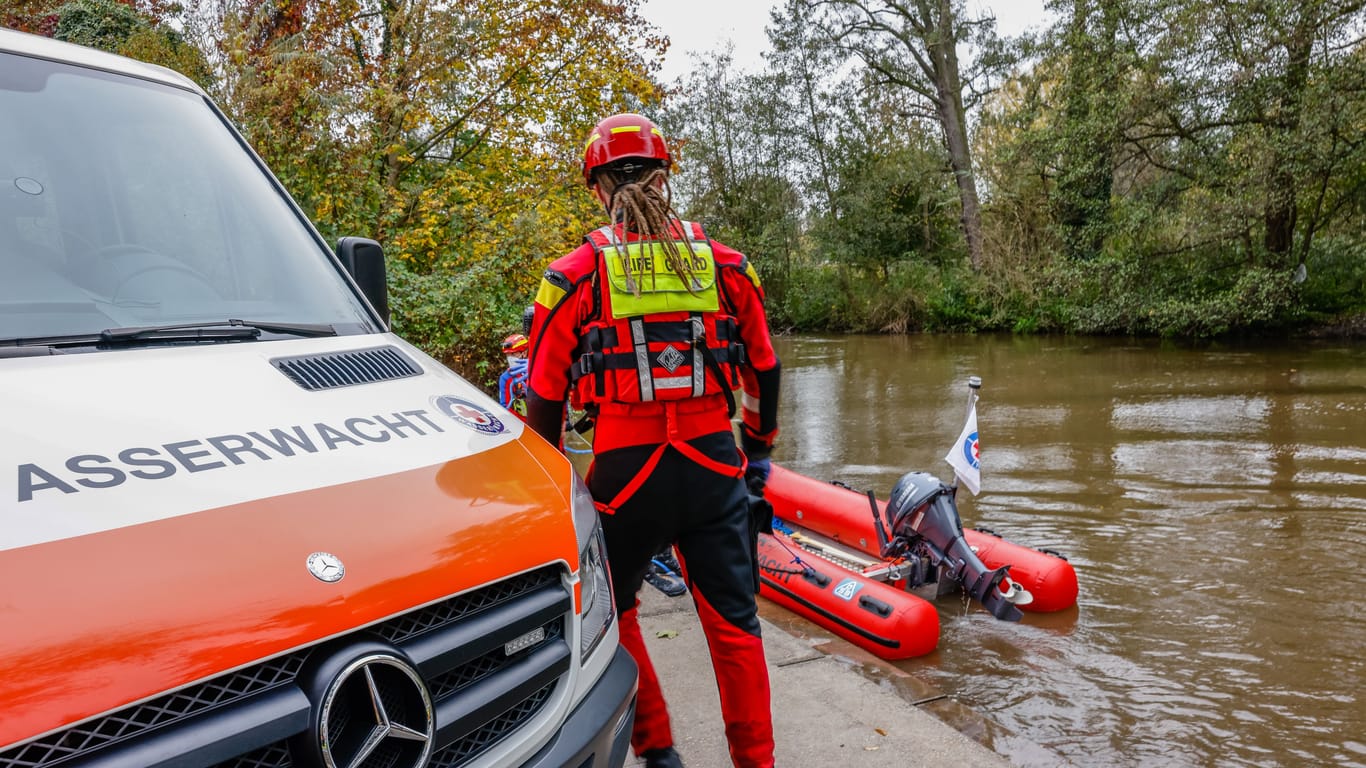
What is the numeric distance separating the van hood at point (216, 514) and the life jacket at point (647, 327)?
0.50m

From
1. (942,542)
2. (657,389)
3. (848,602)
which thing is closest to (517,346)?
(848,602)

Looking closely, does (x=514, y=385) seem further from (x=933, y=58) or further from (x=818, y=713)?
(x=933, y=58)

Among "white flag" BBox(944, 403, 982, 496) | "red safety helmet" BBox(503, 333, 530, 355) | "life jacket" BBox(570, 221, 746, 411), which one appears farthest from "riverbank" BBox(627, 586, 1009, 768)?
"red safety helmet" BBox(503, 333, 530, 355)

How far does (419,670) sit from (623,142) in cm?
176

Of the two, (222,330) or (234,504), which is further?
(222,330)

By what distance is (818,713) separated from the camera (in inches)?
141

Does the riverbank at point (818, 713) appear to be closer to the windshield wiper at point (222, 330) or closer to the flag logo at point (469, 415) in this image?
the flag logo at point (469, 415)

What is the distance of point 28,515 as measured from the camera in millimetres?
1433

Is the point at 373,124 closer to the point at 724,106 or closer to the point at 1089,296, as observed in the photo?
the point at 1089,296

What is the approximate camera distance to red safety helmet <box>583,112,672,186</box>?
2.80 metres

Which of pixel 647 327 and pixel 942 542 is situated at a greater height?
pixel 647 327

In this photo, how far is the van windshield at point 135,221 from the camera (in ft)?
7.44

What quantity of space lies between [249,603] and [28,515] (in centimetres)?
37

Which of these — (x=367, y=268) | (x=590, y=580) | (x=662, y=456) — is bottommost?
(x=590, y=580)
